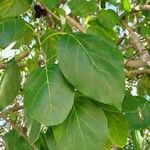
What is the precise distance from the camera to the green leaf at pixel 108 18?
1534 millimetres

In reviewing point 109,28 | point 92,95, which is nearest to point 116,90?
point 92,95

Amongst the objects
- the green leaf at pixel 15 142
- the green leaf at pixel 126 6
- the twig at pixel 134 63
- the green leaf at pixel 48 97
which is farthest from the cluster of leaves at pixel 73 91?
the green leaf at pixel 126 6

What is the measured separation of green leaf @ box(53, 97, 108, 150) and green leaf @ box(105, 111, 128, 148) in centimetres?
6

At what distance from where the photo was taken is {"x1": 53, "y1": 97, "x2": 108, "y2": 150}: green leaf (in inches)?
35.7

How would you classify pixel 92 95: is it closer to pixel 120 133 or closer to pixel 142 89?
pixel 120 133

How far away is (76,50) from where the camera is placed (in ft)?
3.08

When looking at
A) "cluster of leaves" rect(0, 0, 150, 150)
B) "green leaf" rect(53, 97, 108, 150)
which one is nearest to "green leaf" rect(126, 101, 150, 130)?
"cluster of leaves" rect(0, 0, 150, 150)

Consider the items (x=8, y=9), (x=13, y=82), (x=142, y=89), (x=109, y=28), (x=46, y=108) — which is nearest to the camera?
(x=46, y=108)

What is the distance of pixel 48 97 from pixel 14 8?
36cm

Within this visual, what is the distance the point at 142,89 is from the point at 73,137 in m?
0.90

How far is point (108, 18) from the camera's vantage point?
5.07 feet

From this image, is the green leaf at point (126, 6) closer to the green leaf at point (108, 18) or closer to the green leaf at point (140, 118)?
the green leaf at point (108, 18)

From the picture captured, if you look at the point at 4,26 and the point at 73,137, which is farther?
the point at 4,26

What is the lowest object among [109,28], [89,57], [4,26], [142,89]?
[142,89]
